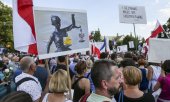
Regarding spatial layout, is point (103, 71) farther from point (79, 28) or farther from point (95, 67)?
point (79, 28)

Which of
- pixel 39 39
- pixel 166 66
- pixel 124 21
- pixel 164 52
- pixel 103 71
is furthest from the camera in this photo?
pixel 124 21

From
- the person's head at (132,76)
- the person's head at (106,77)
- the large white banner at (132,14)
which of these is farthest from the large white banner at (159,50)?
the large white banner at (132,14)

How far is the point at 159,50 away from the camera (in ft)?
24.2

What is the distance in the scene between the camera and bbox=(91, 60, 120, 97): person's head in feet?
10.8

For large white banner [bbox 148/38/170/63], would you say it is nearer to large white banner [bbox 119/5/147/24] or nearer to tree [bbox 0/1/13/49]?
large white banner [bbox 119/5/147/24]

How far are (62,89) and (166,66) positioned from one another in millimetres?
2389

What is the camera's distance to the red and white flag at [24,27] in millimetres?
5285

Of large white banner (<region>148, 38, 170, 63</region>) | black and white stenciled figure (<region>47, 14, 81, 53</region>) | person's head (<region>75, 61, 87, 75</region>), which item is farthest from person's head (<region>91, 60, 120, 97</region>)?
large white banner (<region>148, 38, 170, 63</region>)

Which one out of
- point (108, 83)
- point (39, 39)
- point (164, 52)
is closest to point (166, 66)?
point (164, 52)

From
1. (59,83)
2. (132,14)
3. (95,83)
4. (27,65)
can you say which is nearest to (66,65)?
(27,65)

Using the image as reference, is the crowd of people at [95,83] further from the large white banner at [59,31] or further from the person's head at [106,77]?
the large white banner at [59,31]

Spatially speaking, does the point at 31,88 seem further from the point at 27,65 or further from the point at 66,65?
the point at 66,65

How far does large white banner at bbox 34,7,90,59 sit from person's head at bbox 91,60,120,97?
2025mm

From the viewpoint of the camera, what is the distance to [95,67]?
3354 mm
